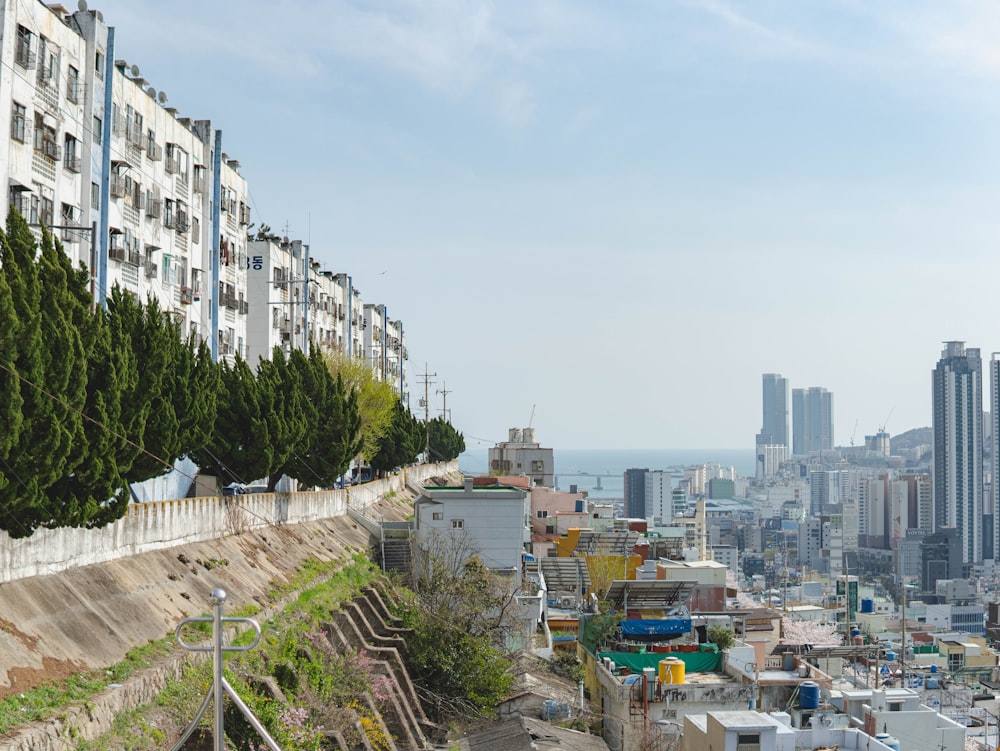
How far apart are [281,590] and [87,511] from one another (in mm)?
9610

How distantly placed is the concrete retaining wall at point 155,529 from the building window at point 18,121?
1019 centimetres

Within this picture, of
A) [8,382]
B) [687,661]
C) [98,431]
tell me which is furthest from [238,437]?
[687,661]

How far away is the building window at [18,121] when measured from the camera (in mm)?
29828

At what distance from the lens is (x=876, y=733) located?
38.7 meters

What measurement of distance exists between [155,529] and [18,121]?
11.7 m

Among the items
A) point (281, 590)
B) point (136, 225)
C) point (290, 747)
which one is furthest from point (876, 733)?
point (136, 225)

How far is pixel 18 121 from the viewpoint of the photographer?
98.8 feet

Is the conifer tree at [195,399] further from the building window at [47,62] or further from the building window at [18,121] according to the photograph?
the building window at [47,62]

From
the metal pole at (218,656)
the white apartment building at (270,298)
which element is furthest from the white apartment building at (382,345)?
the metal pole at (218,656)

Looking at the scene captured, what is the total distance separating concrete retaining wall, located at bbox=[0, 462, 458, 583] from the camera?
19578 millimetres

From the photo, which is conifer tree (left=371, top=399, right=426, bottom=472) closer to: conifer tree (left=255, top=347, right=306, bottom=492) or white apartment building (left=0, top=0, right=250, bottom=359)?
white apartment building (left=0, top=0, right=250, bottom=359)

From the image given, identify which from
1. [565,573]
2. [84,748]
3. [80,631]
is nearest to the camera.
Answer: [84,748]

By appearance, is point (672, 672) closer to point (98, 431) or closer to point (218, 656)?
point (98, 431)

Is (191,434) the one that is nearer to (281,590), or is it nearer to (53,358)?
(281,590)
